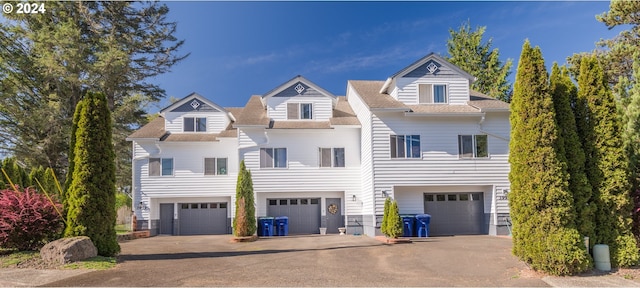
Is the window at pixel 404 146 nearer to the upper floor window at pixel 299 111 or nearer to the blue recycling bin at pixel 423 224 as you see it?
the blue recycling bin at pixel 423 224

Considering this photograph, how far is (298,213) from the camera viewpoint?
71.6 feet

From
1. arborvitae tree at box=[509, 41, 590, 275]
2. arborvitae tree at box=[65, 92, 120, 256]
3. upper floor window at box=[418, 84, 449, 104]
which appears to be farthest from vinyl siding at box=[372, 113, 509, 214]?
arborvitae tree at box=[65, 92, 120, 256]

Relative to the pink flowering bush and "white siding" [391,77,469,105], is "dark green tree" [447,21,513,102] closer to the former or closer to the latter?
"white siding" [391,77,469,105]

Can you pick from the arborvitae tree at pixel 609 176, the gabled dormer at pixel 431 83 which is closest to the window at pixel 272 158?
the gabled dormer at pixel 431 83

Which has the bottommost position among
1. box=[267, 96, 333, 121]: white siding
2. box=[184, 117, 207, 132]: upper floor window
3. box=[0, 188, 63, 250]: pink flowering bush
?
box=[0, 188, 63, 250]: pink flowering bush

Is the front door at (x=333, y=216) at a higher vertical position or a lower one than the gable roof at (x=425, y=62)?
lower

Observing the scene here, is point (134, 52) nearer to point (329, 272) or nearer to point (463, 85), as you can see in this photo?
point (463, 85)

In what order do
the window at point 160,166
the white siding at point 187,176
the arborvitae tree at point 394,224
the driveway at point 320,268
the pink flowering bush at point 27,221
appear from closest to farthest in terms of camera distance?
the driveway at point 320,268 < the pink flowering bush at point 27,221 < the arborvitae tree at point 394,224 < the white siding at point 187,176 < the window at point 160,166

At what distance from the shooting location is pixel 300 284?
8.31 m

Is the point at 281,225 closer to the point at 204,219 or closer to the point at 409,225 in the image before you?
the point at 204,219

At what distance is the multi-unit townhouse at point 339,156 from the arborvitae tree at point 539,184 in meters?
8.98

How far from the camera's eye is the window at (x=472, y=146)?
63.8 feet

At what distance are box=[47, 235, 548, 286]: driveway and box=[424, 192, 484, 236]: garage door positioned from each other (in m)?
5.56

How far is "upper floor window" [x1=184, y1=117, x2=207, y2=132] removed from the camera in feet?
76.6
